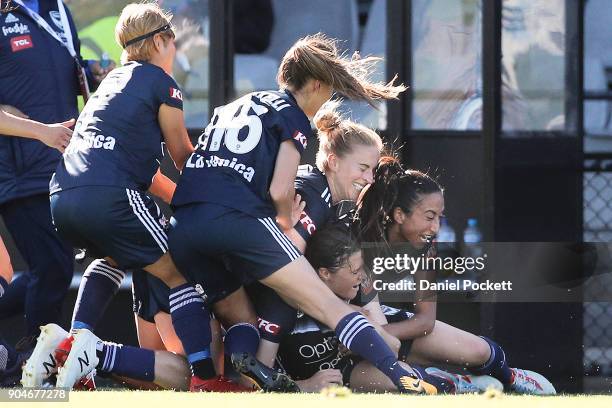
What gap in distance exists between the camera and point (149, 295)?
634 cm

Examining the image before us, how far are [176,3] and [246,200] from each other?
336 centimetres

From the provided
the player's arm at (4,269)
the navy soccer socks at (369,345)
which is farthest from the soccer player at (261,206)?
the player's arm at (4,269)

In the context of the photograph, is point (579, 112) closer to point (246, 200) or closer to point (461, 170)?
point (461, 170)

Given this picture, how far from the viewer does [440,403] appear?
5012 millimetres

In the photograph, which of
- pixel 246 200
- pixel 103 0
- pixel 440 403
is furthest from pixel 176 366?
pixel 103 0

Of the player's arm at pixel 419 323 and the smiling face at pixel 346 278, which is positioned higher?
the smiling face at pixel 346 278

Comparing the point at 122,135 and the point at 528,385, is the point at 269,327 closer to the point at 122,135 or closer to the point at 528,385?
the point at 122,135

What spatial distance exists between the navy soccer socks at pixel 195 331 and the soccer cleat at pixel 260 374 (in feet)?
0.75

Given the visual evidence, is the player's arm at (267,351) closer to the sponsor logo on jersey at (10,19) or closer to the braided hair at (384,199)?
the braided hair at (384,199)

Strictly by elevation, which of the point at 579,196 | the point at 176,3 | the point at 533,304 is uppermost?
the point at 176,3

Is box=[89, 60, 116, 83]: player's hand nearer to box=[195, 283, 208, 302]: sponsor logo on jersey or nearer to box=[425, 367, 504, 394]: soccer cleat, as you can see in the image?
box=[195, 283, 208, 302]: sponsor logo on jersey

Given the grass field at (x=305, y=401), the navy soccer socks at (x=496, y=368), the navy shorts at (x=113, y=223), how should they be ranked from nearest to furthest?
the grass field at (x=305, y=401), the navy shorts at (x=113, y=223), the navy soccer socks at (x=496, y=368)

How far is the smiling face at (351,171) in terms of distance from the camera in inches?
245

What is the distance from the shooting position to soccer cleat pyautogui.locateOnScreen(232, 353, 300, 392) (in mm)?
5664
